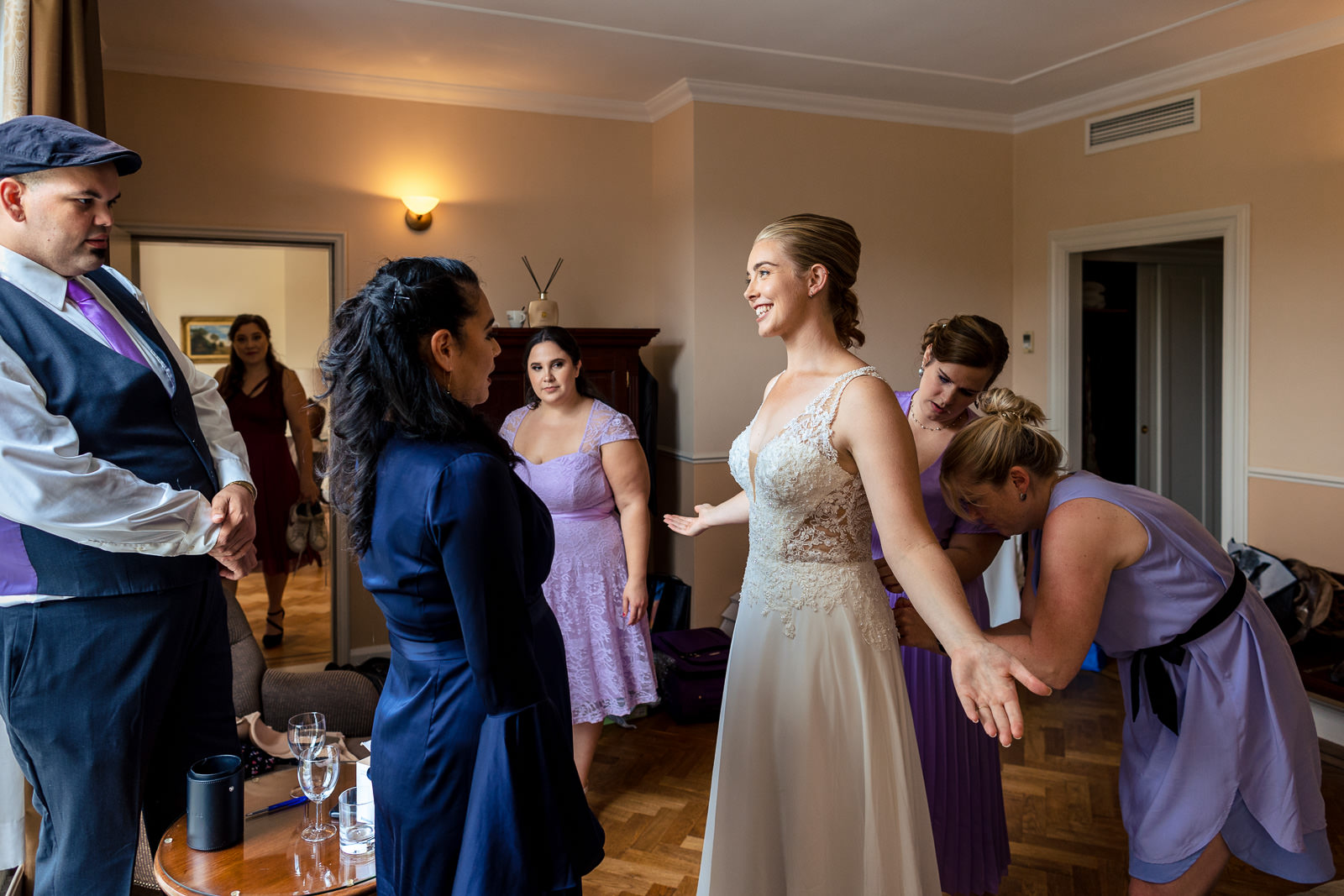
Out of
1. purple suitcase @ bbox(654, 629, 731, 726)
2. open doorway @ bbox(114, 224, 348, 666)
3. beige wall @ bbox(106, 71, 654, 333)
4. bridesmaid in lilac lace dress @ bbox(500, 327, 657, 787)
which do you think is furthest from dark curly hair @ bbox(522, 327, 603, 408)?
open doorway @ bbox(114, 224, 348, 666)

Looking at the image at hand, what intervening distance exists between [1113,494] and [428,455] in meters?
1.21

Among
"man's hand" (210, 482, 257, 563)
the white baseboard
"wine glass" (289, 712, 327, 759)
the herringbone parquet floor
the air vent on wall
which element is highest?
the air vent on wall

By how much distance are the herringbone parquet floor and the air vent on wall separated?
9.03ft

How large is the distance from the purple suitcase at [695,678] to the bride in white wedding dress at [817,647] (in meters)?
1.98

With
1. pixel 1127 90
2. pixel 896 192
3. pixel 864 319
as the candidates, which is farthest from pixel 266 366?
pixel 1127 90

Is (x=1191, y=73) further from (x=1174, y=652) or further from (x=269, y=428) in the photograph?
(x=269, y=428)

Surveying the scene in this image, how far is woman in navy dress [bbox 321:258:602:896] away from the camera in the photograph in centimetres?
134

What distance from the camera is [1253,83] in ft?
14.4

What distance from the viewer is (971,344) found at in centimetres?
241

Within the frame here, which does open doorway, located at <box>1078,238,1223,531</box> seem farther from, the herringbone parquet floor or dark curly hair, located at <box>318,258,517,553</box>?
dark curly hair, located at <box>318,258,517,553</box>

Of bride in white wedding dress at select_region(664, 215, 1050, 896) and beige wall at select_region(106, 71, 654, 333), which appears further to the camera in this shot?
beige wall at select_region(106, 71, 654, 333)

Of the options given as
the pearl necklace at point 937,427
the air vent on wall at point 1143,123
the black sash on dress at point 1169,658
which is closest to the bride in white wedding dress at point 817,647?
the black sash on dress at point 1169,658

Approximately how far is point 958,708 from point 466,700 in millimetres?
1422

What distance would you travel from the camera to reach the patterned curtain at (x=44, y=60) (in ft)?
7.32
